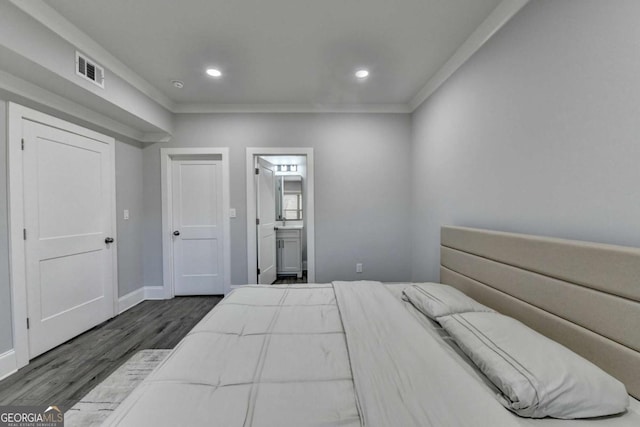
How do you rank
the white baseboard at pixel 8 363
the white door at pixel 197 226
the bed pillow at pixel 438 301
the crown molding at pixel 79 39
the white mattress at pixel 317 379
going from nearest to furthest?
the white mattress at pixel 317 379, the bed pillow at pixel 438 301, the crown molding at pixel 79 39, the white baseboard at pixel 8 363, the white door at pixel 197 226

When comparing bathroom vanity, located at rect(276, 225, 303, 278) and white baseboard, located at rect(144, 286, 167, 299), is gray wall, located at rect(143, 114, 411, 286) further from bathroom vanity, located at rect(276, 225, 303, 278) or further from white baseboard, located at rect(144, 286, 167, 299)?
bathroom vanity, located at rect(276, 225, 303, 278)

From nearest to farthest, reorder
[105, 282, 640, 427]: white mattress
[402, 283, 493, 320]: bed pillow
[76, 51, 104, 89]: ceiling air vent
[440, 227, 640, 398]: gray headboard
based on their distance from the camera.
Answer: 1. [105, 282, 640, 427]: white mattress
2. [440, 227, 640, 398]: gray headboard
3. [402, 283, 493, 320]: bed pillow
4. [76, 51, 104, 89]: ceiling air vent

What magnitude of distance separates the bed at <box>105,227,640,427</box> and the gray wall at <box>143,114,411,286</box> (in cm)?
173

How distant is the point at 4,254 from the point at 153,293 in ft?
5.40

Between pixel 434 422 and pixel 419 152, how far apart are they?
9.38 ft

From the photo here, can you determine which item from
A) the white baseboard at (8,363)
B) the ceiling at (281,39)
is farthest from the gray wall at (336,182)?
the white baseboard at (8,363)

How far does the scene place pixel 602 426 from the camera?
29.9 inches

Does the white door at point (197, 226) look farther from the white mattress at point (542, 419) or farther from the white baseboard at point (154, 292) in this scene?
the white mattress at point (542, 419)

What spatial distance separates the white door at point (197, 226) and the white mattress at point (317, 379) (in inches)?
82.9

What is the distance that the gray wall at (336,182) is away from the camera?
3234 millimetres

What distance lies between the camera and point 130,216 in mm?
3078

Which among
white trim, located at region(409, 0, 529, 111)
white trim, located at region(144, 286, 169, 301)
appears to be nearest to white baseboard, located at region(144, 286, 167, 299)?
white trim, located at region(144, 286, 169, 301)

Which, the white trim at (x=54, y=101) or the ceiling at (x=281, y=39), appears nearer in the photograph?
the ceiling at (x=281, y=39)

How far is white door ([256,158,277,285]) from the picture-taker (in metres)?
3.42
